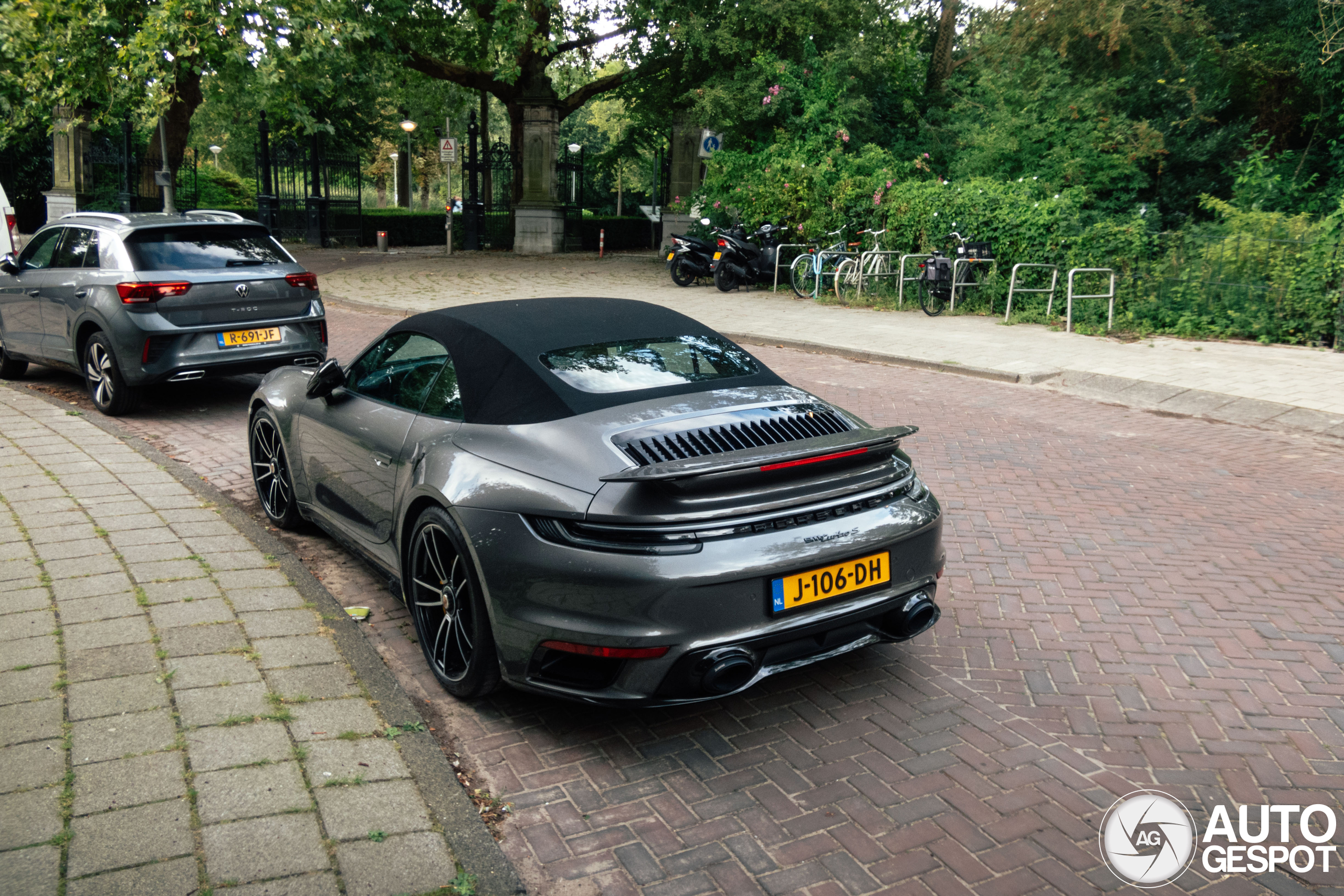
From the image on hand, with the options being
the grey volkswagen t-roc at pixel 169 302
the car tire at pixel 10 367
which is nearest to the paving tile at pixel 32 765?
the grey volkswagen t-roc at pixel 169 302

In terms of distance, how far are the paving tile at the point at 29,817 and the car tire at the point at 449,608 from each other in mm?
1274

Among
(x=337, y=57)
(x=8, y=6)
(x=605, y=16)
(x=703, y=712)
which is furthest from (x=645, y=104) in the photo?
(x=703, y=712)

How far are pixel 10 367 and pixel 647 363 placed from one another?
A: 8719mm

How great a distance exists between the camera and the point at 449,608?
374cm

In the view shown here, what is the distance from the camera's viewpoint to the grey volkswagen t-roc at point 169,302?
7.89m

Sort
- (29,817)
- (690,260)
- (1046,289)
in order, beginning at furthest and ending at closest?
(690,260) < (1046,289) < (29,817)

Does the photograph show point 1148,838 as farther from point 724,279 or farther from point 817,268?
point 724,279

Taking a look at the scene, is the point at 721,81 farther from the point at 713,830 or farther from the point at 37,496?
the point at 713,830

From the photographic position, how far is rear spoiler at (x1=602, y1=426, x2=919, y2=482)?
313cm

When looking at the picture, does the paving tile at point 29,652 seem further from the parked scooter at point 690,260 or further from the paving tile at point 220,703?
the parked scooter at point 690,260

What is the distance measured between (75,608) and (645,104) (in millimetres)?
24062

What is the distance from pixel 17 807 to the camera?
9.46 feet

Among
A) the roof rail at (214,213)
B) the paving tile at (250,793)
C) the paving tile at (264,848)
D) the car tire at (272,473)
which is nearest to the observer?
the paving tile at (264,848)

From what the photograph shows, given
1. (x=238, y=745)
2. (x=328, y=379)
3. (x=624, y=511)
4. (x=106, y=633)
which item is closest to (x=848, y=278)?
(x=328, y=379)
